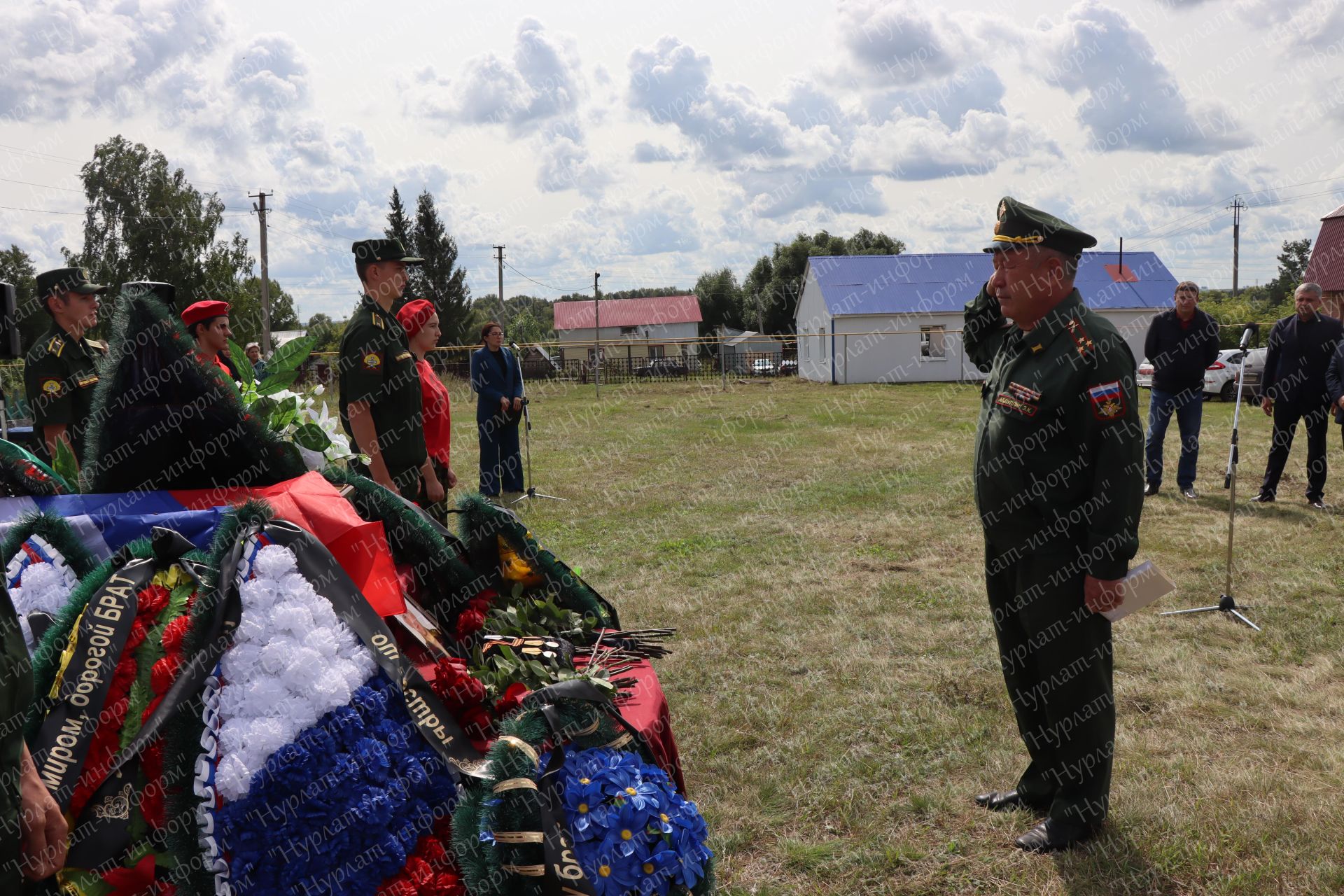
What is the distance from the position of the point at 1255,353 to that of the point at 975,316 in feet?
72.4

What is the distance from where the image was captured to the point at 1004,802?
356 centimetres

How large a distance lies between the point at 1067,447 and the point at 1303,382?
749 cm

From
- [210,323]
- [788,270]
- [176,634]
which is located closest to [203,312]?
[210,323]

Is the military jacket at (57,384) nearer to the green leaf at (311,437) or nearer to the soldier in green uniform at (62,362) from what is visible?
the soldier in green uniform at (62,362)

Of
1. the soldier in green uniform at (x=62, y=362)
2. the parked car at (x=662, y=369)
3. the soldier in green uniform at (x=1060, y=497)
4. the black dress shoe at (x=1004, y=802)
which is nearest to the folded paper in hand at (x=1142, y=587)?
the soldier in green uniform at (x=1060, y=497)

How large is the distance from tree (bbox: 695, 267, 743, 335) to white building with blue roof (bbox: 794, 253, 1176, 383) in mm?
27223

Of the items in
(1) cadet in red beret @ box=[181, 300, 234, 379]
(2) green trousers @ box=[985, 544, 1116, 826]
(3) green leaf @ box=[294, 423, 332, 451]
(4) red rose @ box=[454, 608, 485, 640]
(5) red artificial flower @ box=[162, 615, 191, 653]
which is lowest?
(2) green trousers @ box=[985, 544, 1116, 826]

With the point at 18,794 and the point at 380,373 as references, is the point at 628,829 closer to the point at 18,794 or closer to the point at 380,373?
Result: the point at 18,794

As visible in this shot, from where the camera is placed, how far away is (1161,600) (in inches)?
242

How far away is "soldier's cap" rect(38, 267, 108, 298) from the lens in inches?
230

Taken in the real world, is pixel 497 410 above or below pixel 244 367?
below

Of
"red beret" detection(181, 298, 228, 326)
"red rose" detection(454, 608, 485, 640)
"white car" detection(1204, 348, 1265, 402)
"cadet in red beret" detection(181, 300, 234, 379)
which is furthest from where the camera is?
"white car" detection(1204, 348, 1265, 402)

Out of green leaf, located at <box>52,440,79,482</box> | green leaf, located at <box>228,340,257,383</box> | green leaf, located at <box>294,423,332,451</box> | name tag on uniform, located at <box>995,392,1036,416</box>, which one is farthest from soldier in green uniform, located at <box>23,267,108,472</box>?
name tag on uniform, located at <box>995,392,1036,416</box>

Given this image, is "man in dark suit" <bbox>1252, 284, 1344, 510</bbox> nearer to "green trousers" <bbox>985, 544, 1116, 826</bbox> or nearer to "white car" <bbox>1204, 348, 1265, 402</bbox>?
"green trousers" <bbox>985, 544, 1116, 826</bbox>
